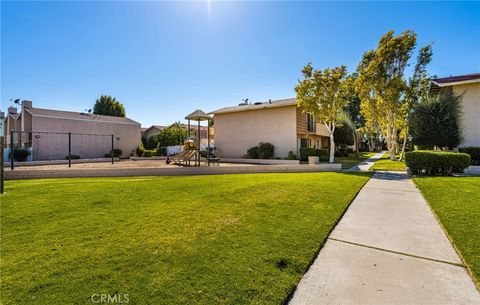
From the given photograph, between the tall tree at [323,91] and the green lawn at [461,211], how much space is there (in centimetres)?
987

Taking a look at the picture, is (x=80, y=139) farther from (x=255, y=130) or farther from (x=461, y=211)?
(x=461, y=211)

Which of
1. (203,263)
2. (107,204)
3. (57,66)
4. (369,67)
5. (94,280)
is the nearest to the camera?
(94,280)

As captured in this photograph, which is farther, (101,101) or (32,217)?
(101,101)

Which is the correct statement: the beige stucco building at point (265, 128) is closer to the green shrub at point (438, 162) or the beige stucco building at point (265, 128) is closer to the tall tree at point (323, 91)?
the tall tree at point (323, 91)

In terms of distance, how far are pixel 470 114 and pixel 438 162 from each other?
283 inches

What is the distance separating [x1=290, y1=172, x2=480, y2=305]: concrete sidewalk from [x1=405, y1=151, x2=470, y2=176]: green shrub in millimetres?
7899

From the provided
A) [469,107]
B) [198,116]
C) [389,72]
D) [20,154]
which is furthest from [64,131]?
[469,107]

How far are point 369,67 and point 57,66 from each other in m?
22.4

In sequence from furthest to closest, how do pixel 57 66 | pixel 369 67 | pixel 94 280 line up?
pixel 369 67 → pixel 57 66 → pixel 94 280

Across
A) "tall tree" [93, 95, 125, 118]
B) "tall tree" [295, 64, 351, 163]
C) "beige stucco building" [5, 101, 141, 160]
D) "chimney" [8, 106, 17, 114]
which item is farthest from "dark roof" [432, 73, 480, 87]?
"tall tree" [93, 95, 125, 118]

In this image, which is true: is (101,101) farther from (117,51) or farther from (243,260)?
(243,260)

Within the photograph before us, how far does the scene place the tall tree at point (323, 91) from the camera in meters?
17.3

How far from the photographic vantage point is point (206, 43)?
490 inches

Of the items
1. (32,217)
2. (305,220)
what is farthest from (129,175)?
(305,220)
